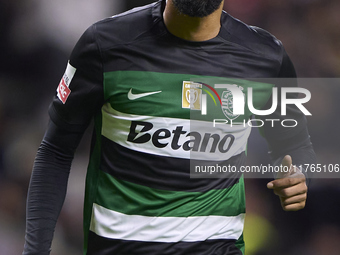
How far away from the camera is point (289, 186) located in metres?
1.44

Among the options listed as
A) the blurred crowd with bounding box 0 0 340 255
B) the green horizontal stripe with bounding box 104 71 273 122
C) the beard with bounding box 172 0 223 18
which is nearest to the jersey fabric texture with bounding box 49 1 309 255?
the green horizontal stripe with bounding box 104 71 273 122

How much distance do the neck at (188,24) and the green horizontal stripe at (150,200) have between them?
1.56 feet

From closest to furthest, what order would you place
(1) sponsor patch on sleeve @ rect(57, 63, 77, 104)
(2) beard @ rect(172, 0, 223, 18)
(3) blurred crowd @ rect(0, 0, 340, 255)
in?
1. (2) beard @ rect(172, 0, 223, 18)
2. (1) sponsor patch on sleeve @ rect(57, 63, 77, 104)
3. (3) blurred crowd @ rect(0, 0, 340, 255)

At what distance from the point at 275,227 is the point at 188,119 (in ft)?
5.05

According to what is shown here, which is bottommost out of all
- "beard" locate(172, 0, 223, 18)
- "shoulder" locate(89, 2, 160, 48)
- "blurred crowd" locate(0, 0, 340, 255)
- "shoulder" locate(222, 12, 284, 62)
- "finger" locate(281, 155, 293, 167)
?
"blurred crowd" locate(0, 0, 340, 255)

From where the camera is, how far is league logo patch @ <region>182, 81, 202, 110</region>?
1415mm

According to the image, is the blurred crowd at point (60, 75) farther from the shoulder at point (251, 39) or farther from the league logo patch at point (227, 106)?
the league logo patch at point (227, 106)

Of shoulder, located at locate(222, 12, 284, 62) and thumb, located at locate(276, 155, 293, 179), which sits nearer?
thumb, located at locate(276, 155, 293, 179)

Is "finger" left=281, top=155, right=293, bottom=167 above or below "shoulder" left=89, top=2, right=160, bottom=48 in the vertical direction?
below

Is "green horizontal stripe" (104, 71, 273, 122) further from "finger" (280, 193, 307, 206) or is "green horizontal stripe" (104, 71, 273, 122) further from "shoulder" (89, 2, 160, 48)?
"finger" (280, 193, 307, 206)

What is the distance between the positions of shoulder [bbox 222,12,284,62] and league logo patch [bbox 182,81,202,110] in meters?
0.20

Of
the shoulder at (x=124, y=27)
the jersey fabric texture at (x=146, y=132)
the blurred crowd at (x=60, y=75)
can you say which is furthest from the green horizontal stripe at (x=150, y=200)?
the blurred crowd at (x=60, y=75)

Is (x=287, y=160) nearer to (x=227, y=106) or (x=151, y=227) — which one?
(x=227, y=106)

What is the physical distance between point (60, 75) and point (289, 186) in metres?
1.78
